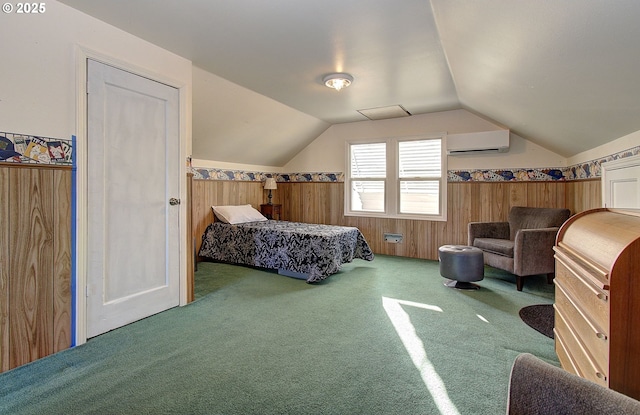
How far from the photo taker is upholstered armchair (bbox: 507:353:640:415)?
772mm

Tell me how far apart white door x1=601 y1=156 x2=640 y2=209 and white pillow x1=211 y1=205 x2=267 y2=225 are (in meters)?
4.29

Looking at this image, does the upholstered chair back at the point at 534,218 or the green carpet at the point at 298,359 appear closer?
the green carpet at the point at 298,359

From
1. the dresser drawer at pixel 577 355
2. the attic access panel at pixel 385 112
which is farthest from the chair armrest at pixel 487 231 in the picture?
the dresser drawer at pixel 577 355

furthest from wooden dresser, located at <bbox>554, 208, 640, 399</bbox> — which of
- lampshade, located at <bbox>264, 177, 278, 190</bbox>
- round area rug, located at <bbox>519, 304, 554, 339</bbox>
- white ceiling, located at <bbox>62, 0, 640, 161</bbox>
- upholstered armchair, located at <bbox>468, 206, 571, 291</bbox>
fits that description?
lampshade, located at <bbox>264, 177, 278, 190</bbox>

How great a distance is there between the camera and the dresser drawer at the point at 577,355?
123 cm

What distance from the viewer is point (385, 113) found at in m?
4.96

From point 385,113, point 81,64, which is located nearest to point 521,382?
point 81,64

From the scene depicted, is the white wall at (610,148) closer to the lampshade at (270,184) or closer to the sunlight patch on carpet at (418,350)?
the sunlight patch on carpet at (418,350)

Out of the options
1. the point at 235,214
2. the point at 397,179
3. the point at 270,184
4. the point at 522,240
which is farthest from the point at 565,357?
the point at 270,184

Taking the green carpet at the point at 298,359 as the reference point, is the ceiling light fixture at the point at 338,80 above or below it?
above

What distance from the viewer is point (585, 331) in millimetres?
1427

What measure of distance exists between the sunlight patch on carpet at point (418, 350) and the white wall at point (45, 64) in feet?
9.06

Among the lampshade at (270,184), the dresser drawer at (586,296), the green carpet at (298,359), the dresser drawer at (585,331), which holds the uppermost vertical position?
the lampshade at (270,184)

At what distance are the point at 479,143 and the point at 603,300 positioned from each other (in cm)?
366
